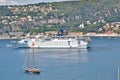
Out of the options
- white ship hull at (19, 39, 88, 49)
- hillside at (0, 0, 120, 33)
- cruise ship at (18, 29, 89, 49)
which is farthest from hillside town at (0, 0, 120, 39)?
white ship hull at (19, 39, 88, 49)

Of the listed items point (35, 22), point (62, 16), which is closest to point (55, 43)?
point (35, 22)

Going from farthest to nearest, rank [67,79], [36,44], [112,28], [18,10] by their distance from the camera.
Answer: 1. [18,10]
2. [112,28]
3. [36,44]
4. [67,79]

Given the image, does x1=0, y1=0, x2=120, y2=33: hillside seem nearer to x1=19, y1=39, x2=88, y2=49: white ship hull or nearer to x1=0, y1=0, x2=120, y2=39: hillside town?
x1=0, y1=0, x2=120, y2=39: hillside town

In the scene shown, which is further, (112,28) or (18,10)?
(18,10)

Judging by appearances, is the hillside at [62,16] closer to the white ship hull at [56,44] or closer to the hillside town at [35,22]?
the hillside town at [35,22]

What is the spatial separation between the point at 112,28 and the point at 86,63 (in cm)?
1552

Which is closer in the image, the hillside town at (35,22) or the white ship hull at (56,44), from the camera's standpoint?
the white ship hull at (56,44)

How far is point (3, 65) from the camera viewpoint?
495 inches

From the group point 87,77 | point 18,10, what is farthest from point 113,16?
point 87,77

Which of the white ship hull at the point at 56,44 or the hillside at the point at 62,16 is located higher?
the hillside at the point at 62,16

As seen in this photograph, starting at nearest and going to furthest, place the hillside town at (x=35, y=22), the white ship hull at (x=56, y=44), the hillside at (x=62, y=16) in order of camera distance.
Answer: the white ship hull at (x=56, y=44)
the hillside town at (x=35, y=22)
the hillside at (x=62, y=16)

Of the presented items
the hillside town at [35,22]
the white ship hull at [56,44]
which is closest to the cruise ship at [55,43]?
the white ship hull at [56,44]

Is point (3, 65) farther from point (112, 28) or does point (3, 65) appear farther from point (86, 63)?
point (112, 28)

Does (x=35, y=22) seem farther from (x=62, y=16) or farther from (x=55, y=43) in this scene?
(x=55, y=43)
